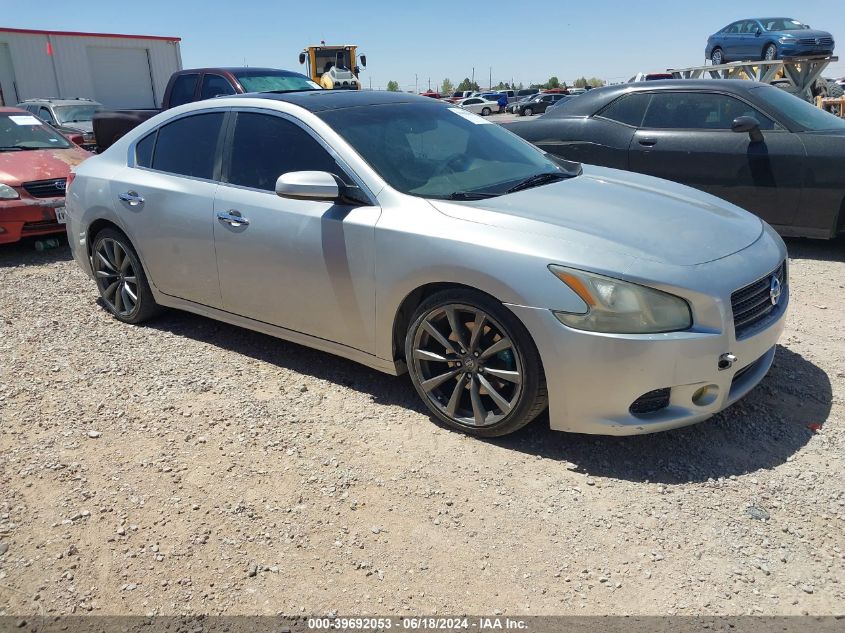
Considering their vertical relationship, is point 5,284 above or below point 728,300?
below

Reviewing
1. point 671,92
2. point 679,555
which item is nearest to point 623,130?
point 671,92

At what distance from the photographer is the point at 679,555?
254cm

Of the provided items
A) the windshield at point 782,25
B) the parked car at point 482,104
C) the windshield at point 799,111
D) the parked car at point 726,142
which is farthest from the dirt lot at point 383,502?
the parked car at point 482,104

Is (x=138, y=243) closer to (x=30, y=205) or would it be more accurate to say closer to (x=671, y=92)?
(x=30, y=205)

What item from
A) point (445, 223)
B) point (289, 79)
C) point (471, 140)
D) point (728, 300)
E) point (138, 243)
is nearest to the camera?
point (728, 300)

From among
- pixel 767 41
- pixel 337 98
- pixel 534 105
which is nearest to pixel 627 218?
pixel 337 98

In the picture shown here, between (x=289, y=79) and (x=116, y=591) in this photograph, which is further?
(x=289, y=79)

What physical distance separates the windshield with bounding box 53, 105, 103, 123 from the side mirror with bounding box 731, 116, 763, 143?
1436 centimetres

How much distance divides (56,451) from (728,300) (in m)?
3.25

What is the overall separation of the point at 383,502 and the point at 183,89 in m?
9.01

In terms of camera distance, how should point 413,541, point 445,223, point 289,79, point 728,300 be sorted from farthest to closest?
point 289,79
point 445,223
point 728,300
point 413,541

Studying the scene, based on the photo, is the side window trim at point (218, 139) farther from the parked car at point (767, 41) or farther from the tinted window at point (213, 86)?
the parked car at point (767, 41)

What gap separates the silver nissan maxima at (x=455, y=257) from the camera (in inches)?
114

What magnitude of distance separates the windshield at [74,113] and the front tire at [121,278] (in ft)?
40.4
